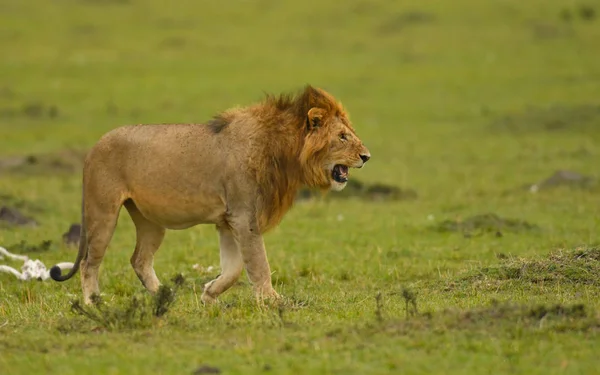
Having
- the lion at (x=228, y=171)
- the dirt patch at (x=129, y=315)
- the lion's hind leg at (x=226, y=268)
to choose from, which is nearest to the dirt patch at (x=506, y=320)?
the dirt patch at (x=129, y=315)

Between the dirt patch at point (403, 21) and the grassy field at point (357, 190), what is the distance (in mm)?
102

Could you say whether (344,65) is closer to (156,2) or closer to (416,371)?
(156,2)

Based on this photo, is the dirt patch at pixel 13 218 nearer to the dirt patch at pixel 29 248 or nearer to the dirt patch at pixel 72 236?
the dirt patch at pixel 72 236

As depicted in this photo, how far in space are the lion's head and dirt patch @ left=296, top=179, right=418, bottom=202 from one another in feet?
27.0

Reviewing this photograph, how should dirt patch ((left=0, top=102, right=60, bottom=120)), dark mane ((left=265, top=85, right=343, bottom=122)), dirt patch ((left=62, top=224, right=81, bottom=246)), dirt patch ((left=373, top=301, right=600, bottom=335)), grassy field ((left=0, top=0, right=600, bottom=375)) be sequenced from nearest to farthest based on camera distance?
1. grassy field ((left=0, top=0, right=600, bottom=375))
2. dirt patch ((left=373, top=301, right=600, bottom=335))
3. dark mane ((left=265, top=85, right=343, bottom=122))
4. dirt patch ((left=62, top=224, right=81, bottom=246))
5. dirt patch ((left=0, top=102, right=60, bottom=120))

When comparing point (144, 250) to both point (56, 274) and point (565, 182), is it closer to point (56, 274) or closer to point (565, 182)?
point (56, 274)

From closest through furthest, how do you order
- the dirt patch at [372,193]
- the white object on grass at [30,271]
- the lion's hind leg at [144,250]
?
the lion's hind leg at [144,250]
the white object on grass at [30,271]
the dirt patch at [372,193]

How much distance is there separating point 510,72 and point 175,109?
965 cm

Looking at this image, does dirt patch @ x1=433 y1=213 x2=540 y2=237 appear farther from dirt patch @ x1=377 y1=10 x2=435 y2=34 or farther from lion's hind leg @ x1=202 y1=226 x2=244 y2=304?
dirt patch @ x1=377 y1=10 x2=435 y2=34

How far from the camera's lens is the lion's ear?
951 centimetres

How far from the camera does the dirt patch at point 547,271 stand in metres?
9.63

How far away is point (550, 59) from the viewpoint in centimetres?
3212

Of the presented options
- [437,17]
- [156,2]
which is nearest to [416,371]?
[437,17]

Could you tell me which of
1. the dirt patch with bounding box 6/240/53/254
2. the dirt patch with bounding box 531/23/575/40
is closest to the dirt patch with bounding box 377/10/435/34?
the dirt patch with bounding box 531/23/575/40
